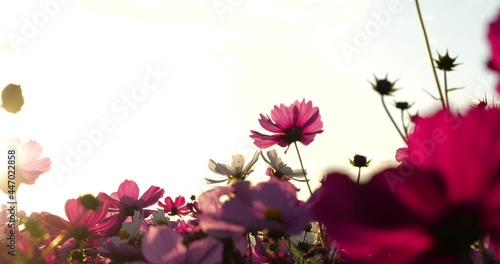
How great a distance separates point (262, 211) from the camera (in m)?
0.61

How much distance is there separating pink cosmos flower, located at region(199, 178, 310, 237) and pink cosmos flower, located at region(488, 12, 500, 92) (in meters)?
0.25

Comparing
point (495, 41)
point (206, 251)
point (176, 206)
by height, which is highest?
point (495, 41)

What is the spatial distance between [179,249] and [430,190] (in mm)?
296

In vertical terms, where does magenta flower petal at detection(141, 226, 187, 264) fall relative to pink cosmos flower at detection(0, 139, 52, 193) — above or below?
below

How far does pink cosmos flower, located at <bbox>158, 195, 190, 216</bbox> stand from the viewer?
228 centimetres

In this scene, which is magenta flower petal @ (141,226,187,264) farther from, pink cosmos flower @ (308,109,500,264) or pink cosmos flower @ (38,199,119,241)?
pink cosmos flower @ (38,199,119,241)

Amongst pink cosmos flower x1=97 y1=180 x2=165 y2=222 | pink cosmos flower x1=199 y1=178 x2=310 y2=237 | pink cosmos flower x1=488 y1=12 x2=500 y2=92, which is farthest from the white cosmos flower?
pink cosmos flower x1=488 y1=12 x2=500 y2=92

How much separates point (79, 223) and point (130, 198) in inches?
14.8

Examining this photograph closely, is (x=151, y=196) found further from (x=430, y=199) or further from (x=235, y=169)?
(x=430, y=199)

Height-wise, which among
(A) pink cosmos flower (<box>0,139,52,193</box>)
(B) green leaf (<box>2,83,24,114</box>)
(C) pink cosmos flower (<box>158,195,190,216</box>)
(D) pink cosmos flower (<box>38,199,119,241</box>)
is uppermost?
(B) green leaf (<box>2,83,24,114</box>)

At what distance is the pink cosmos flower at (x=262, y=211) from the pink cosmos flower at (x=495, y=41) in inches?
10.0

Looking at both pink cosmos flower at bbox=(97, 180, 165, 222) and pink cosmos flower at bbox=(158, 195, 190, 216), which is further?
pink cosmos flower at bbox=(158, 195, 190, 216)

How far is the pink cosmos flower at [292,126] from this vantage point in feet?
6.50

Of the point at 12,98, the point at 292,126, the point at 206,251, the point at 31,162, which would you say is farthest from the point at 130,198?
the point at 206,251
